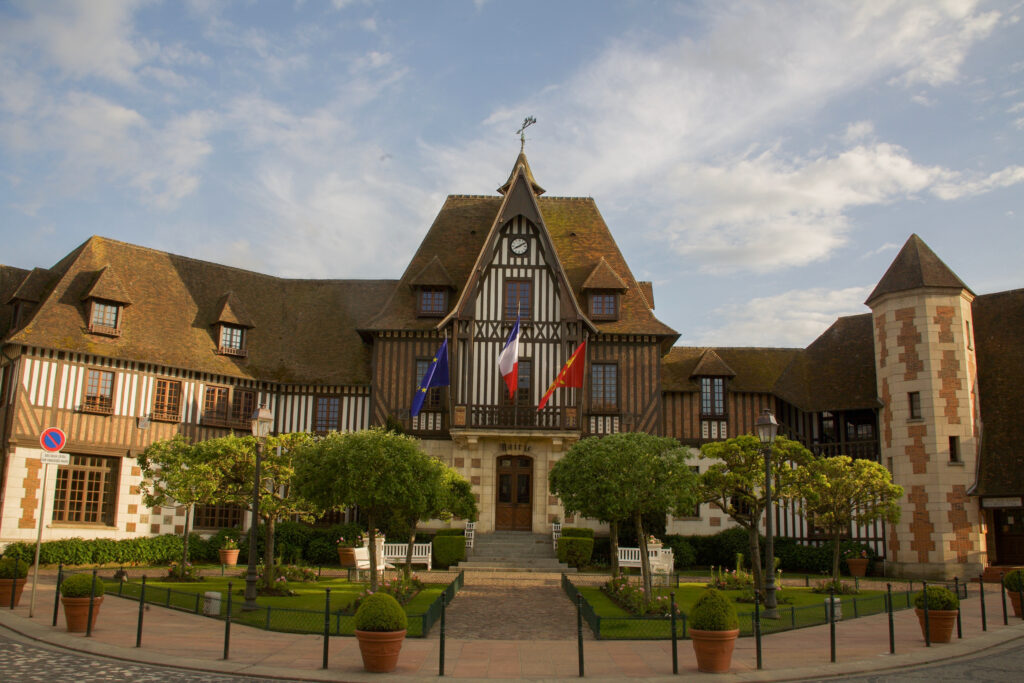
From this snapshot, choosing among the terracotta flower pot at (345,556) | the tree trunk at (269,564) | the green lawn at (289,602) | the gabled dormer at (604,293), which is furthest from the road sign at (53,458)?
the gabled dormer at (604,293)

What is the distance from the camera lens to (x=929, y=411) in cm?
2694

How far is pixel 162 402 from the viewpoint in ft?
93.5

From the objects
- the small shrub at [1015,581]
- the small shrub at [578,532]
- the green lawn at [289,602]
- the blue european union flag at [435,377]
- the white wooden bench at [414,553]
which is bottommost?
the green lawn at [289,602]

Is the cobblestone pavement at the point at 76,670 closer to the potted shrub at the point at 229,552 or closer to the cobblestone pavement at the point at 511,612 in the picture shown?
the cobblestone pavement at the point at 511,612

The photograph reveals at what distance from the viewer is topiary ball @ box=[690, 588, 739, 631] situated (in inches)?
485

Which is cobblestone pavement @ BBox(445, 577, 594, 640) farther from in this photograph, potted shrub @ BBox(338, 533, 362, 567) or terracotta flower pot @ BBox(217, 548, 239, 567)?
terracotta flower pot @ BBox(217, 548, 239, 567)

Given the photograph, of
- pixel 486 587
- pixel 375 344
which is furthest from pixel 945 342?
pixel 375 344

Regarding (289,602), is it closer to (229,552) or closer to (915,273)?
(229,552)

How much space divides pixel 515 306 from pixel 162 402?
1233 cm

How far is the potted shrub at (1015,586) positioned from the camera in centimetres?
1684

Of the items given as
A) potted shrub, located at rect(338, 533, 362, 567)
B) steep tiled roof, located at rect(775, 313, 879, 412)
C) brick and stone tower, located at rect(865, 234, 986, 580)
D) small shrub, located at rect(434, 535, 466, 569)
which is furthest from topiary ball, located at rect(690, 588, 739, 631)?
steep tiled roof, located at rect(775, 313, 879, 412)

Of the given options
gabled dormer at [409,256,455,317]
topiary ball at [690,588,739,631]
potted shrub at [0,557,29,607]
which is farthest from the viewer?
gabled dormer at [409,256,455,317]

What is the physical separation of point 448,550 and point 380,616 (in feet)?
46.0

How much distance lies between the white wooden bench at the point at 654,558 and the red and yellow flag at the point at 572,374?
555cm
